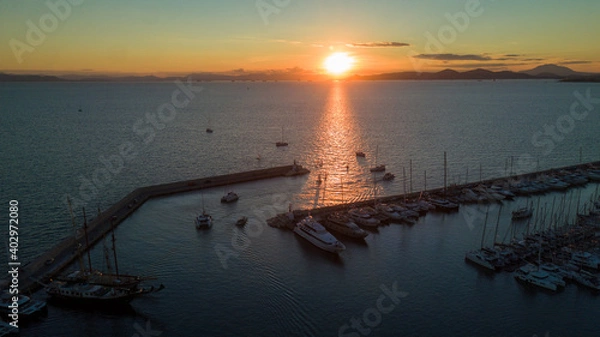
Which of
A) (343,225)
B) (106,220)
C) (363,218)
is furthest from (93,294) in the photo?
(363,218)

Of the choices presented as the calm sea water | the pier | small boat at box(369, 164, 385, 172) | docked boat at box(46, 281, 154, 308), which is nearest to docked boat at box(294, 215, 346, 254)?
the calm sea water

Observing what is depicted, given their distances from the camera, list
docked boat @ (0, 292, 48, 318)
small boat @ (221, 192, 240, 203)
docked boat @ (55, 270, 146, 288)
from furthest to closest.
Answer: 1. small boat @ (221, 192, 240, 203)
2. docked boat @ (55, 270, 146, 288)
3. docked boat @ (0, 292, 48, 318)

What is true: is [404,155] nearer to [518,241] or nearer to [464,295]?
[518,241]

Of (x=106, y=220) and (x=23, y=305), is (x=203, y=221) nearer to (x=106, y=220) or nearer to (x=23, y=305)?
(x=106, y=220)

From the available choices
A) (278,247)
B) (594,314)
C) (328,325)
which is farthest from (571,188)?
(328,325)

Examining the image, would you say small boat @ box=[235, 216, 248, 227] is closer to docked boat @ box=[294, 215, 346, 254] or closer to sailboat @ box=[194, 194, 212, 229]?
sailboat @ box=[194, 194, 212, 229]
